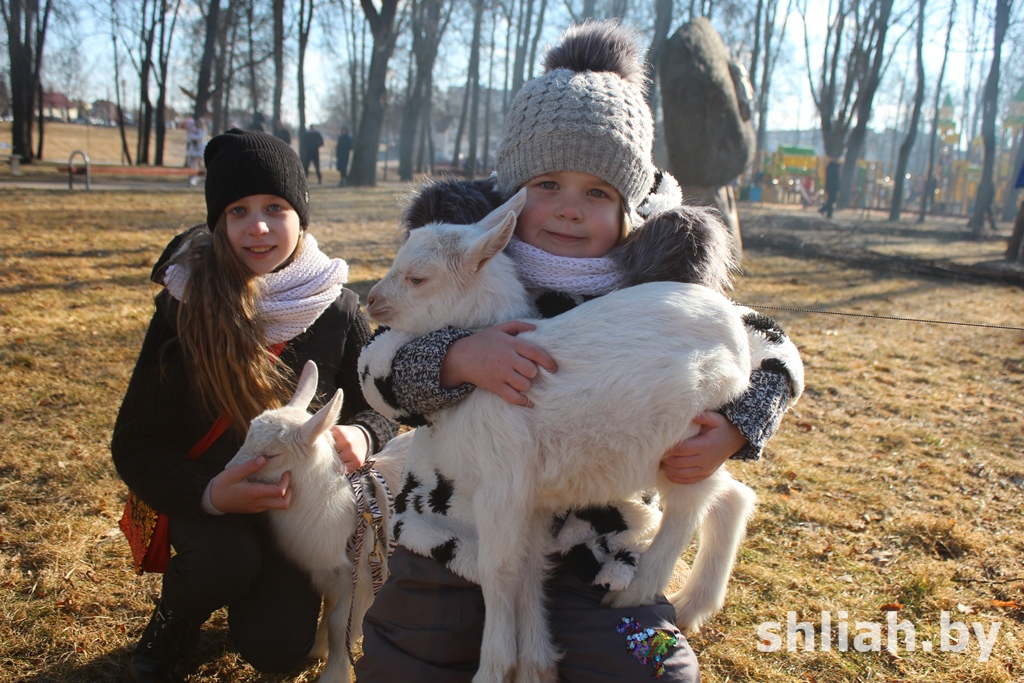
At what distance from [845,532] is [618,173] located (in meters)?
2.58

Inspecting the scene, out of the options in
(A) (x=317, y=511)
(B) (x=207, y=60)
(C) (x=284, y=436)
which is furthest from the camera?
(B) (x=207, y=60)

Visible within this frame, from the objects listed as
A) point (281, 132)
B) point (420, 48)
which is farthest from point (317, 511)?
point (420, 48)

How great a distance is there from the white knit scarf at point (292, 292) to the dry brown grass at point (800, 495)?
1271mm

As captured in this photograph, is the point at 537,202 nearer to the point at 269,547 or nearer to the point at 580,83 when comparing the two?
the point at 580,83

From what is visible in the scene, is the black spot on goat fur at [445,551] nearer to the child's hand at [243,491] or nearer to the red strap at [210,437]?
the child's hand at [243,491]

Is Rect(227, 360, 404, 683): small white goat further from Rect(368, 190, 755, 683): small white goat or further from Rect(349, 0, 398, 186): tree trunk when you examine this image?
Rect(349, 0, 398, 186): tree trunk

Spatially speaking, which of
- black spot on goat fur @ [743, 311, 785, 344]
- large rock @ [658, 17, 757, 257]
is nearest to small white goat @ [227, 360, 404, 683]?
black spot on goat fur @ [743, 311, 785, 344]

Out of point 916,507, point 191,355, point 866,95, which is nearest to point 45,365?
point 191,355

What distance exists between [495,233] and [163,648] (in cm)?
187

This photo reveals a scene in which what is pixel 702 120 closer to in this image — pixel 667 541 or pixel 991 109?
pixel 667 541

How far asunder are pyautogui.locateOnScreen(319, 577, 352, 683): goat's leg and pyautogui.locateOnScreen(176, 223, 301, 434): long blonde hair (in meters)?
0.67

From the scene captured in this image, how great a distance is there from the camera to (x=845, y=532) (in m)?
3.76

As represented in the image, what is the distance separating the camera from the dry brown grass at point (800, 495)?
9.04 feet

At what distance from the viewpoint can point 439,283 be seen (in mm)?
2105
